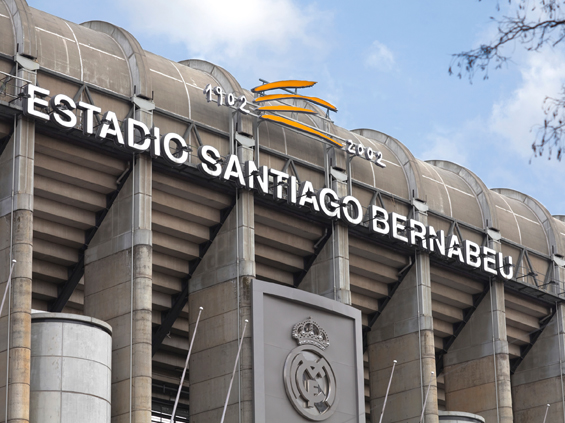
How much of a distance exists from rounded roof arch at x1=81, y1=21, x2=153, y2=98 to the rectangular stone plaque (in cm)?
1222

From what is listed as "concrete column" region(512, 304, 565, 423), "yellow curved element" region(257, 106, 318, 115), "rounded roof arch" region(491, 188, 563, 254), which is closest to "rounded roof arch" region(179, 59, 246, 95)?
"yellow curved element" region(257, 106, 318, 115)

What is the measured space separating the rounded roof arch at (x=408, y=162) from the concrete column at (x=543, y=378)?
660 inches

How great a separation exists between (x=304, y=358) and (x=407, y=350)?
11.6 meters

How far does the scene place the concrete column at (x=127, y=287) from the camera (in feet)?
170

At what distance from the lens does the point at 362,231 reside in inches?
2621

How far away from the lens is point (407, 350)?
68875 mm

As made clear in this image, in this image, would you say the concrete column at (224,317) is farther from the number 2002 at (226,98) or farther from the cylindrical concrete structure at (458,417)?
the cylindrical concrete structure at (458,417)

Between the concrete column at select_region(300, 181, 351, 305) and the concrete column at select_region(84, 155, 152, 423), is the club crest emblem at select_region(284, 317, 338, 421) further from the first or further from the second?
the concrete column at select_region(84, 155, 152, 423)

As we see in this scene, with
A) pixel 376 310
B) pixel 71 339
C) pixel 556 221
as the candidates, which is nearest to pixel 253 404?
pixel 71 339

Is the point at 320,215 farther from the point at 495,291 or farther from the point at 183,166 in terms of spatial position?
the point at 495,291

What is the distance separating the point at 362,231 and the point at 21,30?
2472 centimetres

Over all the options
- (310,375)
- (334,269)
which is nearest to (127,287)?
(310,375)

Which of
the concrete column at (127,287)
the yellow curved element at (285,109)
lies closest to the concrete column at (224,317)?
the yellow curved element at (285,109)

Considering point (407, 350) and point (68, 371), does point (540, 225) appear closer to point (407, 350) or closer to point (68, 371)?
point (407, 350)
